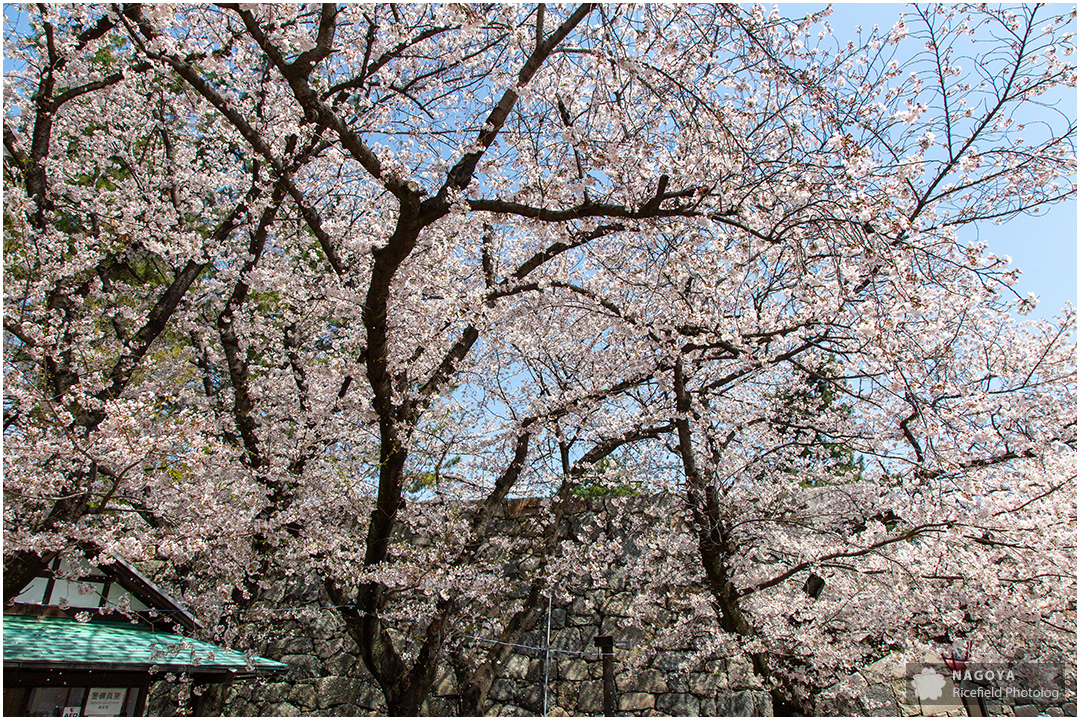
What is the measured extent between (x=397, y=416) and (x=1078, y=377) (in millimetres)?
5690

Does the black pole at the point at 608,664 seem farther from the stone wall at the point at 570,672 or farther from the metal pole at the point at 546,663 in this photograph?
the metal pole at the point at 546,663

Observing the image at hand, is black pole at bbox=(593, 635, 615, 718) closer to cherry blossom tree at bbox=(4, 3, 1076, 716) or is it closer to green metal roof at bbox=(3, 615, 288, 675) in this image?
cherry blossom tree at bbox=(4, 3, 1076, 716)

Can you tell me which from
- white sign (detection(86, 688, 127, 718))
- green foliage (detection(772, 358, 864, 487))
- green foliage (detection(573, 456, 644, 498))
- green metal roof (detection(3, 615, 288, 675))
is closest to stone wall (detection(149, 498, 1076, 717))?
green foliage (detection(573, 456, 644, 498))

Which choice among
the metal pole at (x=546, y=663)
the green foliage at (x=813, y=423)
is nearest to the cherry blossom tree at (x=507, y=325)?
the green foliage at (x=813, y=423)

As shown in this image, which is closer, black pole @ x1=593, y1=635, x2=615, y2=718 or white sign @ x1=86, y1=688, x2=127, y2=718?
white sign @ x1=86, y1=688, x2=127, y2=718

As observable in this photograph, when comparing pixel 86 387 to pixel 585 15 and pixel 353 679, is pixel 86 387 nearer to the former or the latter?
pixel 585 15

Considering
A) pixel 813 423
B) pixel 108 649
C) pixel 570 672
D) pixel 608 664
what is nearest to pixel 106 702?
pixel 108 649

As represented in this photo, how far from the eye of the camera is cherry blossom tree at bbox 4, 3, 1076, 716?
11.2ft

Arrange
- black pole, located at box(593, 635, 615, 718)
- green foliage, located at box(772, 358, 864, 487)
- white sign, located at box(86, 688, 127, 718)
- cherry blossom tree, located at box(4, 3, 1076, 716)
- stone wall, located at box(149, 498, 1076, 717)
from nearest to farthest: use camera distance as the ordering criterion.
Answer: cherry blossom tree, located at box(4, 3, 1076, 716), white sign, located at box(86, 688, 127, 718), black pole, located at box(593, 635, 615, 718), green foliage, located at box(772, 358, 864, 487), stone wall, located at box(149, 498, 1076, 717)

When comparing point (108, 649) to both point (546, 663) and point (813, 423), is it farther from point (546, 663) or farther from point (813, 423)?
point (813, 423)

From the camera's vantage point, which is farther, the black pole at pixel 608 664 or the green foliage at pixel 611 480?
the green foliage at pixel 611 480

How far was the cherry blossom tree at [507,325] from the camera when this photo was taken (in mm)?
3418

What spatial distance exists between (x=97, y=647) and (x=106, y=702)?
436 mm

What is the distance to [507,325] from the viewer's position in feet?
20.5
